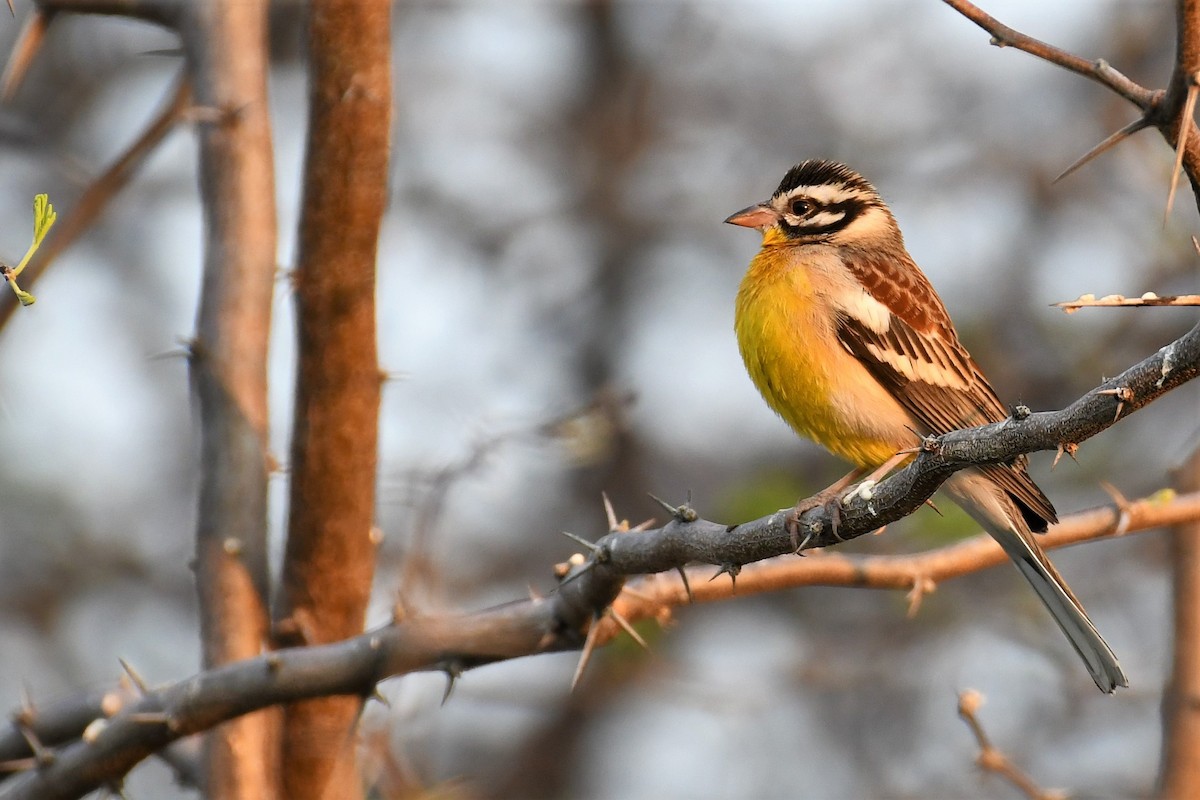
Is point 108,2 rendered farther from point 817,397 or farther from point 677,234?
point 677,234

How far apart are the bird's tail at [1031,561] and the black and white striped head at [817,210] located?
1.57 meters

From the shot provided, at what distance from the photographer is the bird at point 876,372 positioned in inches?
198

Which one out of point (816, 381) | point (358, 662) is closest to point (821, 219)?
point (816, 381)

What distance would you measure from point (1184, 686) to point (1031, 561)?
0.76m

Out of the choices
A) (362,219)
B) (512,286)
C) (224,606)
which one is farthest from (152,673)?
(362,219)

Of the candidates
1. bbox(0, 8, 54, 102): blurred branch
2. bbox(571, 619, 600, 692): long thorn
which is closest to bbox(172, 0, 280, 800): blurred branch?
bbox(0, 8, 54, 102): blurred branch

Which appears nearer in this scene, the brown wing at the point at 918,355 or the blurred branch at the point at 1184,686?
the blurred branch at the point at 1184,686

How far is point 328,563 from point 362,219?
47.7 inches

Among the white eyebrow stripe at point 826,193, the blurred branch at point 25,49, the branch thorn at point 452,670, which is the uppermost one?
the blurred branch at point 25,49

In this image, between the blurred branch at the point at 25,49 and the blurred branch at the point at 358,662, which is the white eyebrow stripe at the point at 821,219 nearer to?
the blurred branch at the point at 358,662

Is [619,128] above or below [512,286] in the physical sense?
above

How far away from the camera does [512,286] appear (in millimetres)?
12703

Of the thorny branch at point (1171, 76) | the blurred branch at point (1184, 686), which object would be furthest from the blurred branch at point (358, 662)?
the blurred branch at point (1184, 686)

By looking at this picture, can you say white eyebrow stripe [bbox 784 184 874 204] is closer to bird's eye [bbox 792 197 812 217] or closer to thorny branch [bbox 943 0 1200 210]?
bird's eye [bbox 792 197 812 217]
